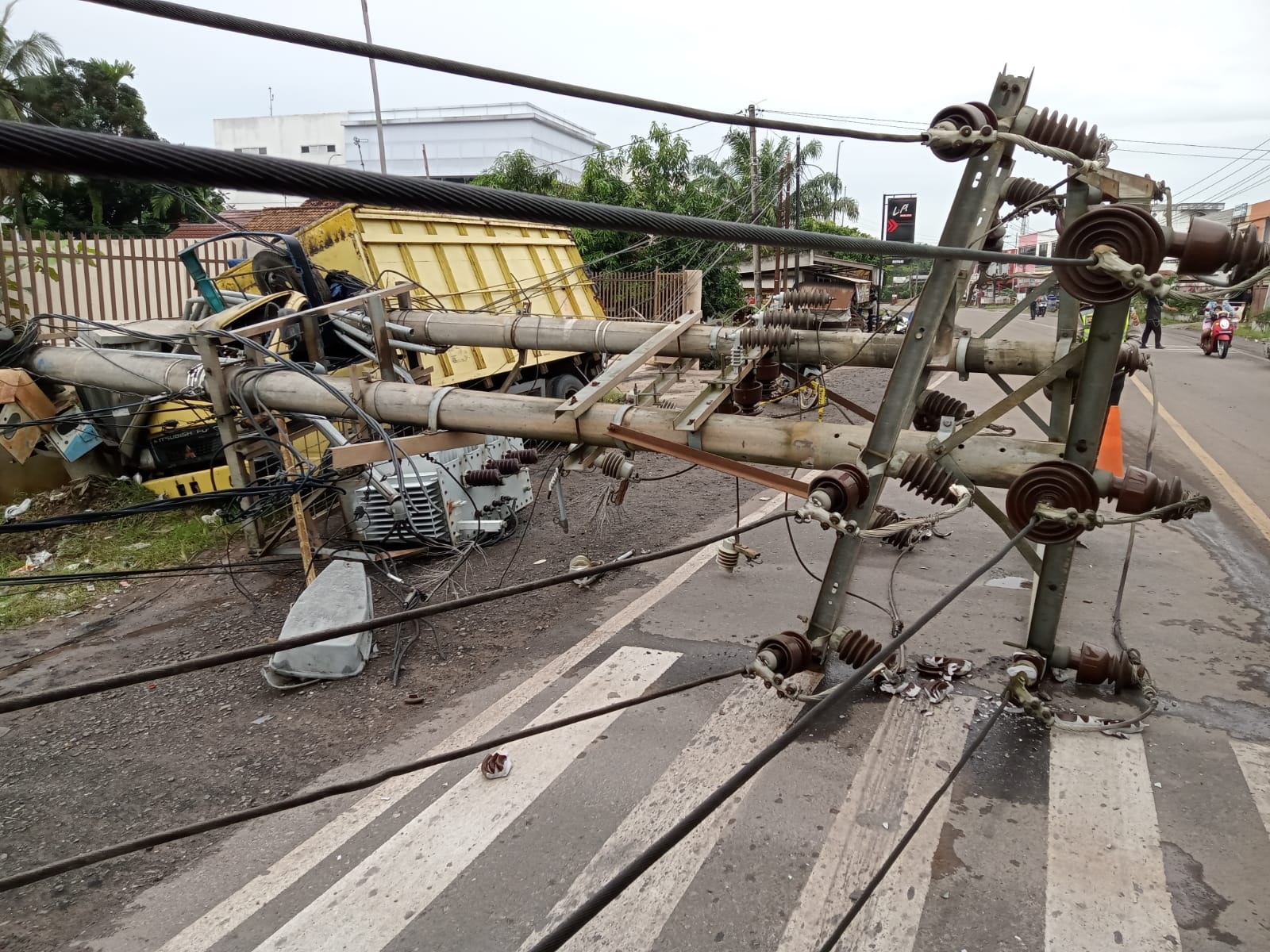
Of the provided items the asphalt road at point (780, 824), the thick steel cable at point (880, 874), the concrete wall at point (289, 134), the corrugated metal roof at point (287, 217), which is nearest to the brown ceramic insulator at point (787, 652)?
the asphalt road at point (780, 824)

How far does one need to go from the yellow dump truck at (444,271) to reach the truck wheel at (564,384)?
16mm

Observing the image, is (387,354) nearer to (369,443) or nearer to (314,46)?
(369,443)

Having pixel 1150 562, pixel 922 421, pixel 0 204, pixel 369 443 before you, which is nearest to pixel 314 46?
pixel 369 443

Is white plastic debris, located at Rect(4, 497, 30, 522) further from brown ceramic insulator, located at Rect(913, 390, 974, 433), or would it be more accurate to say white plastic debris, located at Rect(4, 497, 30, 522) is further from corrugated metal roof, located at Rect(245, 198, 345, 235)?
corrugated metal roof, located at Rect(245, 198, 345, 235)

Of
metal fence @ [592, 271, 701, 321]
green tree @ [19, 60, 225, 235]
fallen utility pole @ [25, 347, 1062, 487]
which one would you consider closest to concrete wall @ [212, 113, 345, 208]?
green tree @ [19, 60, 225, 235]

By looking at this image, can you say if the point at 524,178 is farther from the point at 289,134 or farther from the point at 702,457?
the point at 289,134

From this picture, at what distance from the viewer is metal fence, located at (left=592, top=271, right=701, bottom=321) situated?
18.9 meters

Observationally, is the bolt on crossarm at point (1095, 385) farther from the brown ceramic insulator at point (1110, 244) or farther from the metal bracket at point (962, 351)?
the metal bracket at point (962, 351)

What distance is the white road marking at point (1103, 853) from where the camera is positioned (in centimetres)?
281

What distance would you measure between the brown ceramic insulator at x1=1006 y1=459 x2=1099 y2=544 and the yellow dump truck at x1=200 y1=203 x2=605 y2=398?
4942 millimetres

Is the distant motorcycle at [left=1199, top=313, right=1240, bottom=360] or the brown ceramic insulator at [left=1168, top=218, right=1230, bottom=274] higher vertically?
the brown ceramic insulator at [left=1168, top=218, right=1230, bottom=274]

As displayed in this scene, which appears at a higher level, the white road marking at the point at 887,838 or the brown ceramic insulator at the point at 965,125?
the brown ceramic insulator at the point at 965,125

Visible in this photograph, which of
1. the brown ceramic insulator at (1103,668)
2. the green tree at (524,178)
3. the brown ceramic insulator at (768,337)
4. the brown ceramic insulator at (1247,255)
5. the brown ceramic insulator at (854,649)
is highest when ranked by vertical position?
the green tree at (524,178)

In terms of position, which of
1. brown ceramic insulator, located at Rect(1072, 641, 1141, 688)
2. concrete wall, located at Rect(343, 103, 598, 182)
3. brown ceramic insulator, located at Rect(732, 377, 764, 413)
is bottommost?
brown ceramic insulator, located at Rect(1072, 641, 1141, 688)
